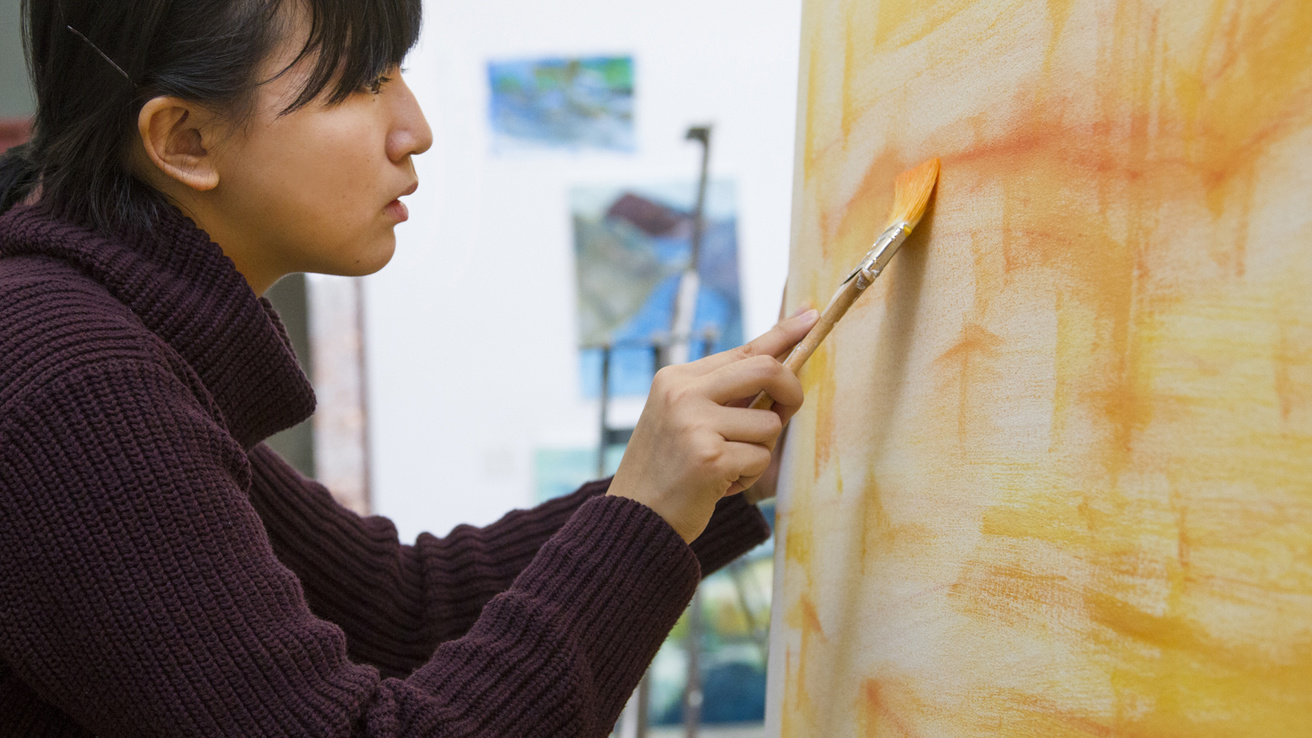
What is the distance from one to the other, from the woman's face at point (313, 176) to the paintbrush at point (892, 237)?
296 mm

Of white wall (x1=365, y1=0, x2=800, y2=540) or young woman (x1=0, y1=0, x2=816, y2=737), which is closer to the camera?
young woman (x1=0, y1=0, x2=816, y2=737)

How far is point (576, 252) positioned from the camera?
2369 millimetres

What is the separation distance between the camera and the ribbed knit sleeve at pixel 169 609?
498 millimetres

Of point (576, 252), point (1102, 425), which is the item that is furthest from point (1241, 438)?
point (576, 252)

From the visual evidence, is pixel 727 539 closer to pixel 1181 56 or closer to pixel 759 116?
pixel 1181 56

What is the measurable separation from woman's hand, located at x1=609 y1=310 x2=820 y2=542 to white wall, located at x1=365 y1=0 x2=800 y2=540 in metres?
1.75

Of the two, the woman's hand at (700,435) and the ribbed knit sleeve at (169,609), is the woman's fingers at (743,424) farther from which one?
the ribbed knit sleeve at (169,609)

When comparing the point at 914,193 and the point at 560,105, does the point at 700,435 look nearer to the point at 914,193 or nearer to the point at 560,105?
the point at 914,193

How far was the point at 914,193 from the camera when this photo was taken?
548 millimetres

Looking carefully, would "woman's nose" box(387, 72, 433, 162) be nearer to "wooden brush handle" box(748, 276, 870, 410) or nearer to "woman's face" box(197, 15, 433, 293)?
"woman's face" box(197, 15, 433, 293)

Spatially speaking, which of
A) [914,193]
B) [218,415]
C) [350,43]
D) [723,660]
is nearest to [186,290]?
[218,415]

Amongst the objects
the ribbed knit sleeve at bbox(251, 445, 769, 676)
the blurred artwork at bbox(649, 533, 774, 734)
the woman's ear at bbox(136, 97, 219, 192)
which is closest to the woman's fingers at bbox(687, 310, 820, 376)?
the ribbed knit sleeve at bbox(251, 445, 769, 676)

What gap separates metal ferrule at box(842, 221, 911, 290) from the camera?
1.76ft

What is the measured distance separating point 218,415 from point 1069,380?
48 cm
